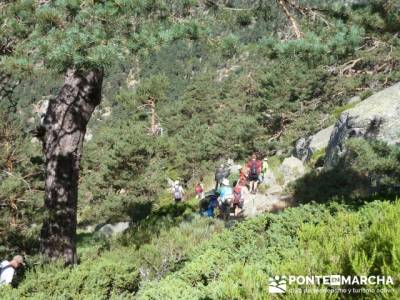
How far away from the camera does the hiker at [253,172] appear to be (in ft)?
65.1

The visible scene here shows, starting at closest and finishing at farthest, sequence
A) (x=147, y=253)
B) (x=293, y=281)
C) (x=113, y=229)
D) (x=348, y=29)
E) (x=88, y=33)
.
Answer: (x=293, y=281)
(x=88, y=33)
(x=348, y=29)
(x=147, y=253)
(x=113, y=229)

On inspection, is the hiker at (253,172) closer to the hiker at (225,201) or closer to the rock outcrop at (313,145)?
the hiker at (225,201)

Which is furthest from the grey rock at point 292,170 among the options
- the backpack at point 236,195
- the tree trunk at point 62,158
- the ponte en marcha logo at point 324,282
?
the ponte en marcha logo at point 324,282

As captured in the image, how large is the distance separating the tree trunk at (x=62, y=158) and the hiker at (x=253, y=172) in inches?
528

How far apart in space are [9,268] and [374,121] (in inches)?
547

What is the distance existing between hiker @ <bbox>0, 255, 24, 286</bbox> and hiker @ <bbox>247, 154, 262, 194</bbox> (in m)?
14.0

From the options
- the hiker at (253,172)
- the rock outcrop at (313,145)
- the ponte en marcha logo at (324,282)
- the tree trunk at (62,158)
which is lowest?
the rock outcrop at (313,145)

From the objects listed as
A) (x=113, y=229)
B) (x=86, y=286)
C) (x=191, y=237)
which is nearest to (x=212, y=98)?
(x=113, y=229)

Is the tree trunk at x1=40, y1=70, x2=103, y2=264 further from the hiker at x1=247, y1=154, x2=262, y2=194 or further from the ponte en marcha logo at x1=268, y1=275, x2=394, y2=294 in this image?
the hiker at x1=247, y1=154, x2=262, y2=194

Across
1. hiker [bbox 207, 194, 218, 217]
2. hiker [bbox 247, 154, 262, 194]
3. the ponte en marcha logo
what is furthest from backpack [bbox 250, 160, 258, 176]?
the ponte en marcha logo

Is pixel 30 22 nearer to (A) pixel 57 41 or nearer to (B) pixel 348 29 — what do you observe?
(A) pixel 57 41

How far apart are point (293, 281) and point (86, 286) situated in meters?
4.01

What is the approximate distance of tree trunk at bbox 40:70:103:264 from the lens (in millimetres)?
6898

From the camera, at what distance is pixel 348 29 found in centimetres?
643
